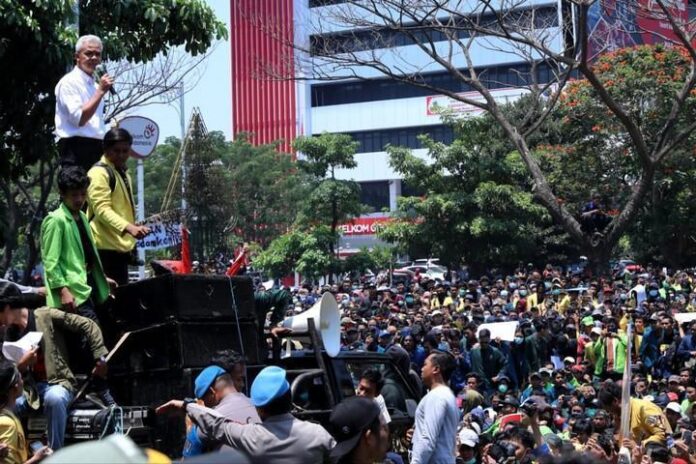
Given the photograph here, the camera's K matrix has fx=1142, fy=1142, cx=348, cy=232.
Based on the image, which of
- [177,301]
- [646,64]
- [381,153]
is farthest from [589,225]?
[381,153]

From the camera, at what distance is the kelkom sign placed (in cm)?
1404

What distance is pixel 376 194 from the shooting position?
62188mm

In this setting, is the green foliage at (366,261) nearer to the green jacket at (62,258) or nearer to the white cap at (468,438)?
the white cap at (468,438)

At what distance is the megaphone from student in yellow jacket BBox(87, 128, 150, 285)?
1350mm

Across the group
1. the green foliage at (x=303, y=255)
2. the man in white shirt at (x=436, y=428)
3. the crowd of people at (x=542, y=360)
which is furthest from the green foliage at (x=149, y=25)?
the green foliage at (x=303, y=255)

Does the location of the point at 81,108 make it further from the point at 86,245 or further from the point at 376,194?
the point at 376,194

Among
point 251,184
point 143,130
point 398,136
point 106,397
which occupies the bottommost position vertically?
point 106,397

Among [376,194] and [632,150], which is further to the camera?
[376,194]

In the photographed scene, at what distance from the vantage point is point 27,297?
696 cm

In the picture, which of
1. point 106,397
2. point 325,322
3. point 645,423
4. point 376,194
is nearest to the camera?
point 106,397

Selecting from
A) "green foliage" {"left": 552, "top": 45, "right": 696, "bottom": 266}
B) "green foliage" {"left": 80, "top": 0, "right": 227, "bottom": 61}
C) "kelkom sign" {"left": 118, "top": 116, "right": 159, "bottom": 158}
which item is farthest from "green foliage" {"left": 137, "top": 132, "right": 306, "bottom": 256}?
"green foliage" {"left": 80, "top": 0, "right": 227, "bottom": 61}

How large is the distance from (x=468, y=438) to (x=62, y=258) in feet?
15.6

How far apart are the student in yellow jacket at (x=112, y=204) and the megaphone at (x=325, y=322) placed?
135 cm

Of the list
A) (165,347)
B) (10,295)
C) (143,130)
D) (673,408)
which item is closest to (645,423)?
(673,408)
